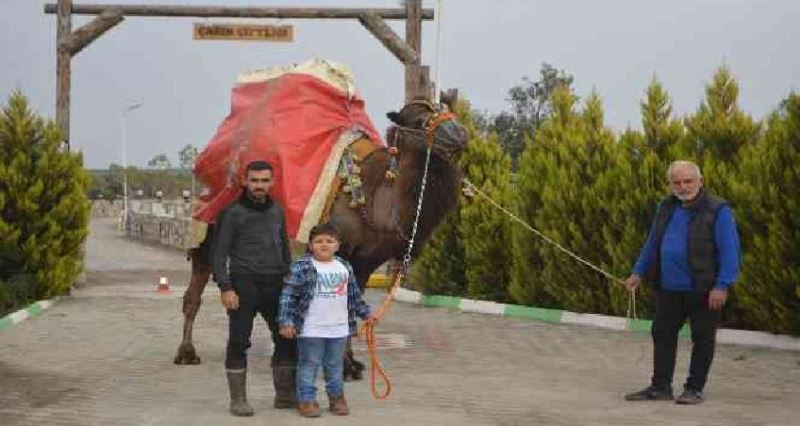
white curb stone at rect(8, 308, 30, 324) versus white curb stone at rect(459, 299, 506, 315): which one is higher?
white curb stone at rect(459, 299, 506, 315)

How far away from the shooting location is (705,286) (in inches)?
325

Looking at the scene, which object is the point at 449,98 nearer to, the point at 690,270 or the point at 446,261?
the point at 690,270

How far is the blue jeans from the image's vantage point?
7.57 metres

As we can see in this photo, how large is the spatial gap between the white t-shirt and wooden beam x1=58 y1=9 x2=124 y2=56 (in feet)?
37.3

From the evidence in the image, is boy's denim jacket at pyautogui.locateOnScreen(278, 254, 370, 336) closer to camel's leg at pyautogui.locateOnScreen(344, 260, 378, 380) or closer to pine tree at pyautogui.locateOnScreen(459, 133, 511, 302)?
camel's leg at pyautogui.locateOnScreen(344, 260, 378, 380)

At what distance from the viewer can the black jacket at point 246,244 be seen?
761cm

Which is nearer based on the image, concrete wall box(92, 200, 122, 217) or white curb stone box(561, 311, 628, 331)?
white curb stone box(561, 311, 628, 331)

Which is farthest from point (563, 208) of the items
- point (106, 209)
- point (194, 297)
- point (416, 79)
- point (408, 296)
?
point (106, 209)

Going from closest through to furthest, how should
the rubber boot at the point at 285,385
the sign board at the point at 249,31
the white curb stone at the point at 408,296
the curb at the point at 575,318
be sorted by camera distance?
the rubber boot at the point at 285,385
the curb at the point at 575,318
the white curb stone at the point at 408,296
the sign board at the point at 249,31

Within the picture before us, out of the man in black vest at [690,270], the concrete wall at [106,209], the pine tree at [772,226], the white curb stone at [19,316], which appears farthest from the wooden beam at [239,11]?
the concrete wall at [106,209]

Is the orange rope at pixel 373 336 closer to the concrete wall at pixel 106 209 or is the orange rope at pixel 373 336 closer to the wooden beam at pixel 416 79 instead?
the wooden beam at pixel 416 79

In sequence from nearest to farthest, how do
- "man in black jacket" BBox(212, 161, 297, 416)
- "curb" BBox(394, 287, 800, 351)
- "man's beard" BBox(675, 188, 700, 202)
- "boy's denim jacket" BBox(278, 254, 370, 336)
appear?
"boy's denim jacket" BBox(278, 254, 370, 336)
"man in black jacket" BBox(212, 161, 297, 416)
"man's beard" BBox(675, 188, 700, 202)
"curb" BBox(394, 287, 800, 351)

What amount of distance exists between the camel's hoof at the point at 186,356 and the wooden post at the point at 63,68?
857cm

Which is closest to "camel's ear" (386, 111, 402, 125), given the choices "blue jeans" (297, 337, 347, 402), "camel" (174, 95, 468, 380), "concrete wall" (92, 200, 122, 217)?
"camel" (174, 95, 468, 380)
